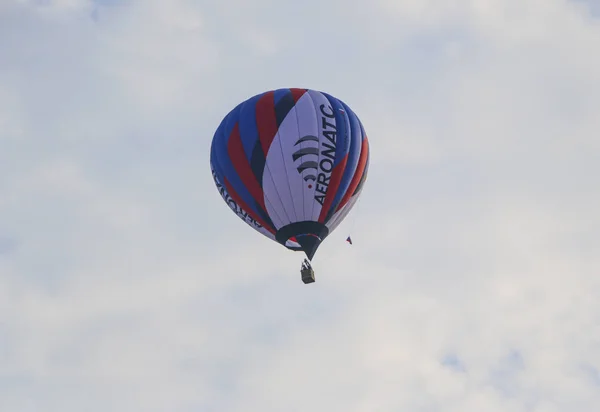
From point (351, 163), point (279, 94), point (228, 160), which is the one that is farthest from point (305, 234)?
point (279, 94)

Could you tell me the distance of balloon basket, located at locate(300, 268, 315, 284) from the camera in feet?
217

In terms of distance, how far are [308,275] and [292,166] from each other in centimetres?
433

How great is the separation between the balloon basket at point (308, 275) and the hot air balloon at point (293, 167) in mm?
39

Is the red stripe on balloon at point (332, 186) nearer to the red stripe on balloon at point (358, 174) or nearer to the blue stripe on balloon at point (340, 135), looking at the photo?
the blue stripe on balloon at point (340, 135)

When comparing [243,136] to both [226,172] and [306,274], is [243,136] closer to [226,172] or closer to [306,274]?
[226,172]

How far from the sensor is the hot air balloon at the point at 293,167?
65.5m

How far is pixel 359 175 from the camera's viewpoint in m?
67.1

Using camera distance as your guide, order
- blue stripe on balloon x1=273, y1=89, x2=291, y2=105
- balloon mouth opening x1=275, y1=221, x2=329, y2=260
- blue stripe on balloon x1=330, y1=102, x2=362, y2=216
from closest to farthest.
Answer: balloon mouth opening x1=275, y1=221, x2=329, y2=260
blue stripe on balloon x1=330, y1=102, x2=362, y2=216
blue stripe on balloon x1=273, y1=89, x2=291, y2=105

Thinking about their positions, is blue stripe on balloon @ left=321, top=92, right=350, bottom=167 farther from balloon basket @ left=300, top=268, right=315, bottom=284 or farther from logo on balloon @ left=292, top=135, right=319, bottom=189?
balloon basket @ left=300, top=268, right=315, bottom=284

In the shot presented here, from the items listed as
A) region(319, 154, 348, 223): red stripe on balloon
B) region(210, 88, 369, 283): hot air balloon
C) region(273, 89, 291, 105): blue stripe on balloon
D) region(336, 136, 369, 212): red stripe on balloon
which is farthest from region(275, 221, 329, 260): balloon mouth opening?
region(273, 89, 291, 105): blue stripe on balloon

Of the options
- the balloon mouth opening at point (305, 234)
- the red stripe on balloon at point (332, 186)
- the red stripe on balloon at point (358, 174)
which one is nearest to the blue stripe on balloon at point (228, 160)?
the balloon mouth opening at point (305, 234)

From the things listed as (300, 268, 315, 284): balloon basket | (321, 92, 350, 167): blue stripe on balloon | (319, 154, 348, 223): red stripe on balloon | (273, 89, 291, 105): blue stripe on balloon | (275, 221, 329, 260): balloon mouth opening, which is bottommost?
(300, 268, 315, 284): balloon basket

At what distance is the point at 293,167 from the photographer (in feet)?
215

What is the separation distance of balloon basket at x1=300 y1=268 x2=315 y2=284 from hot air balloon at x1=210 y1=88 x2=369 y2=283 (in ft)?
0.13
